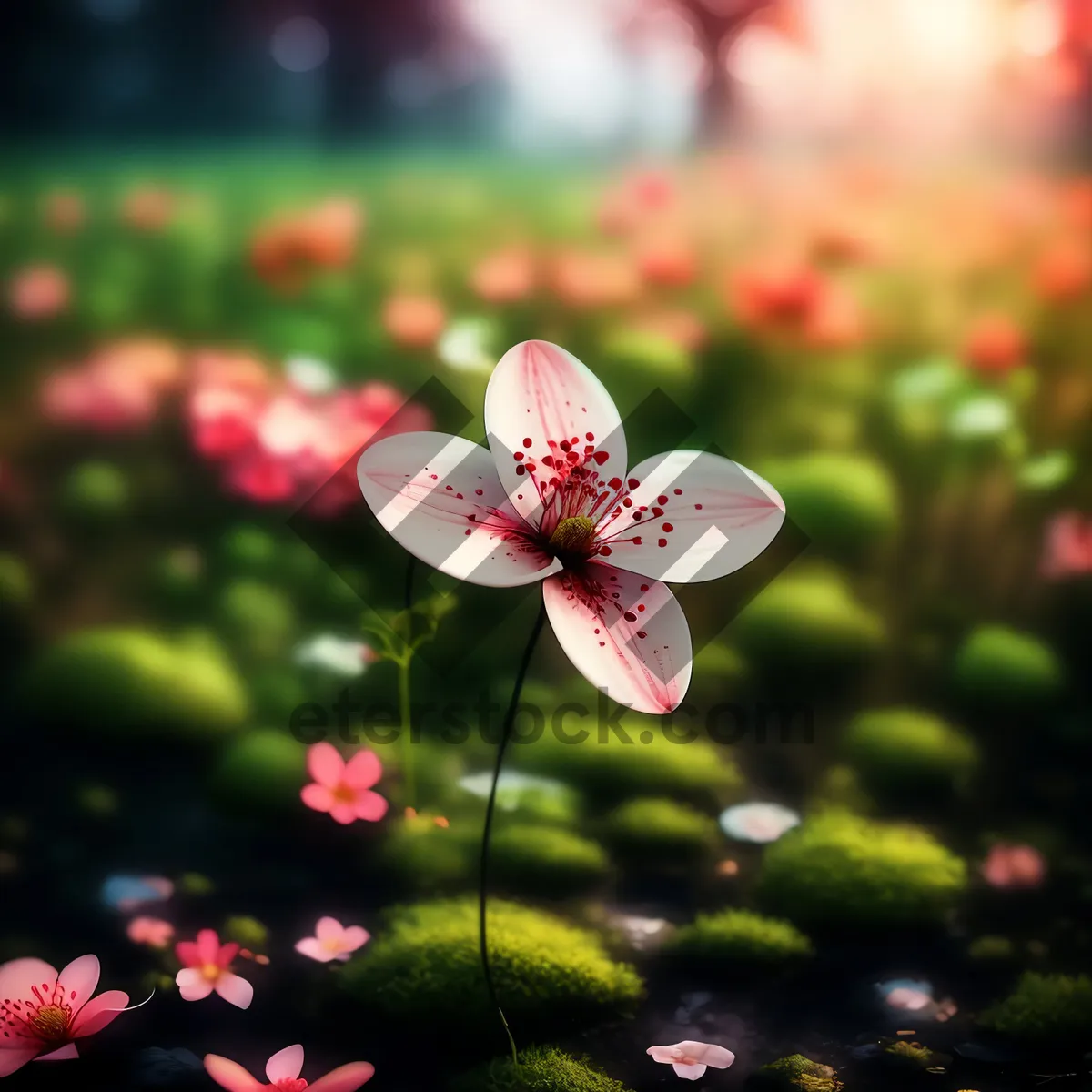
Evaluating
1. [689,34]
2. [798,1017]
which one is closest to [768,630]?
[798,1017]

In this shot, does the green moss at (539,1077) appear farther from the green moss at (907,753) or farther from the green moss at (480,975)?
the green moss at (907,753)

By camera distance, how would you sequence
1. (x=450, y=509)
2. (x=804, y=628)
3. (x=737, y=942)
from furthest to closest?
(x=804, y=628) → (x=737, y=942) → (x=450, y=509)

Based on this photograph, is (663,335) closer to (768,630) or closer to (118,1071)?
(768,630)

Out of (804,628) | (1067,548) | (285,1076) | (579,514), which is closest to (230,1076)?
Answer: (285,1076)

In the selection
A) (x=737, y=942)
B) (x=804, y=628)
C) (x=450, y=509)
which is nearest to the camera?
(x=450, y=509)

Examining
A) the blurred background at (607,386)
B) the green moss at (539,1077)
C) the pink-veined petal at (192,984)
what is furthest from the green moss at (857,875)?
the pink-veined petal at (192,984)

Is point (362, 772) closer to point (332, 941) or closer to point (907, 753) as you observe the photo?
point (332, 941)
